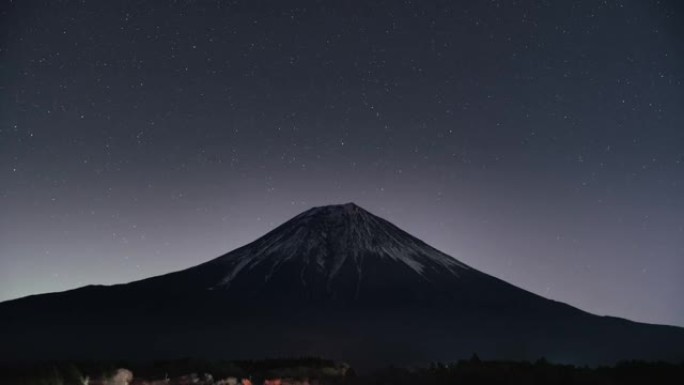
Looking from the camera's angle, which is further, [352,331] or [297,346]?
[352,331]

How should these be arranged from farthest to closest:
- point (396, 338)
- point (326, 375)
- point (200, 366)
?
point (396, 338), point (200, 366), point (326, 375)

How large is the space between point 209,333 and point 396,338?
4649 cm

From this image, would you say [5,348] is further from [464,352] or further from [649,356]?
[649,356]

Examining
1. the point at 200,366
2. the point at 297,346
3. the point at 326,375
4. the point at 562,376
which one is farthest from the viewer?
the point at 297,346

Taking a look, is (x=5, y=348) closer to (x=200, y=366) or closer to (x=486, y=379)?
(x=200, y=366)

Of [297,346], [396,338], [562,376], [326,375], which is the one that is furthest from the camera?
[396,338]

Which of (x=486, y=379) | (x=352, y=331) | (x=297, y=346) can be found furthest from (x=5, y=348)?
(x=486, y=379)

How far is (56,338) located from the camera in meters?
196

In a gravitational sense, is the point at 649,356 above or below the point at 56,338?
below

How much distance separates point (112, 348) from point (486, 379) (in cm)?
16263

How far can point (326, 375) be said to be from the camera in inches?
1984

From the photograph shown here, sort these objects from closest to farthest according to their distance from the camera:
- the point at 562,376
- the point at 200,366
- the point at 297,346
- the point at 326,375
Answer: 1. the point at 562,376
2. the point at 326,375
3. the point at 200,366
4. the point at 297,346

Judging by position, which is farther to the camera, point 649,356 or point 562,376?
point 649,356

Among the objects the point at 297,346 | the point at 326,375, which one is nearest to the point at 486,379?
the point at 326,375
